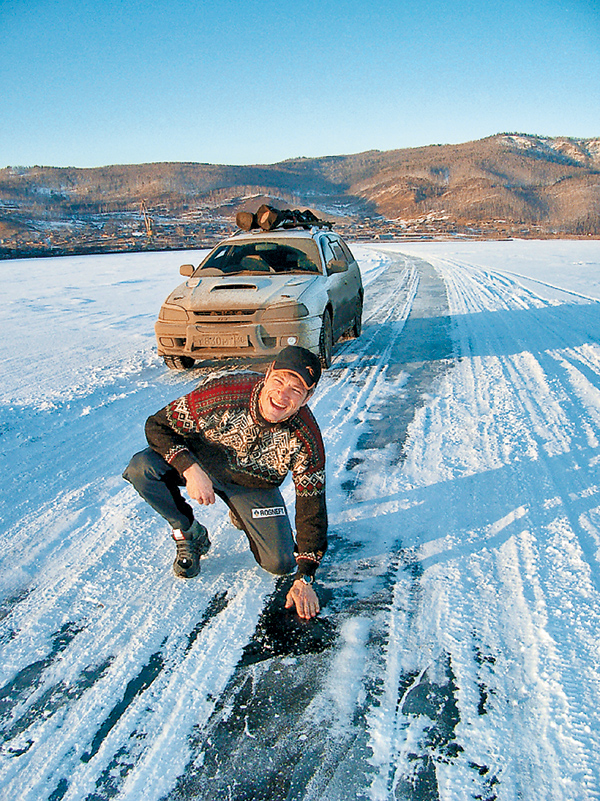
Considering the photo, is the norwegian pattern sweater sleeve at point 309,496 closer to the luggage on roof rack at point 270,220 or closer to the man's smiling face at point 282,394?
the man's smiling face at point 282,394

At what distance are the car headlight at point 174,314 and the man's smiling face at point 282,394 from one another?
3.67m

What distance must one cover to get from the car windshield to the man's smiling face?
4596 millimetres

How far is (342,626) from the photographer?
2.23 metres

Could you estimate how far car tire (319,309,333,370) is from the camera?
19.5 feet

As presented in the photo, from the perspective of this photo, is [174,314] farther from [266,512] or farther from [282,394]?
[282,394]

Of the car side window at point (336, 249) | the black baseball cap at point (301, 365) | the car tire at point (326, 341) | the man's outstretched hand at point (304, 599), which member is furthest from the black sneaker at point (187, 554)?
the car side window at point (336, 249)

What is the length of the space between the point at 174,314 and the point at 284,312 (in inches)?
47.0

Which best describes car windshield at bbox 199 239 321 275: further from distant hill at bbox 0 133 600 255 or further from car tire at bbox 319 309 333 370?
distant hill at bbox 0 133 600 255

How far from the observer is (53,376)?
19.3 ft

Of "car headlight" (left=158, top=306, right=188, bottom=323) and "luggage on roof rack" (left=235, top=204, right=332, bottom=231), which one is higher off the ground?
"luggage on roof rack" (left=235, top=204, right=332, bottom=231)

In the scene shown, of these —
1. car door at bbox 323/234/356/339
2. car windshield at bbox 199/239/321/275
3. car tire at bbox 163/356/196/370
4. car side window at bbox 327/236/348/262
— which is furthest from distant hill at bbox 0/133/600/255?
car tire at bbox 163/356/196/370

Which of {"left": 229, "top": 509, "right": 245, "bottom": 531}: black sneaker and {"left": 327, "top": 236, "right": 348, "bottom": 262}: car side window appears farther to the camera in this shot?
{"left": 327, "top": 236, "right": 348, "bottom": 262}: car side window

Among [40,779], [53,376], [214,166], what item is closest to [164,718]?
[40,779]

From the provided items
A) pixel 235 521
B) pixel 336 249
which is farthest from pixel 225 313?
pixel 235 521
